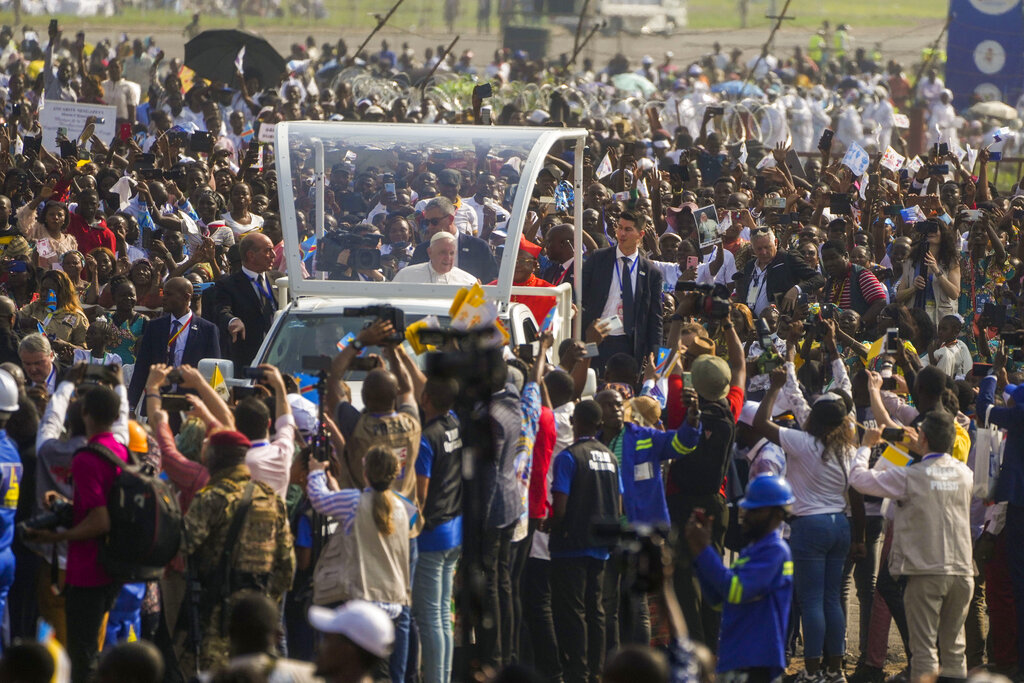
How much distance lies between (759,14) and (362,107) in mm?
36419

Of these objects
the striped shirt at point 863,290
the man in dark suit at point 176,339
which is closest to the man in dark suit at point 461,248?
the man in dark suit at point 176,339

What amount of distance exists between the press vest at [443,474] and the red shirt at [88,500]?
5.30 feet

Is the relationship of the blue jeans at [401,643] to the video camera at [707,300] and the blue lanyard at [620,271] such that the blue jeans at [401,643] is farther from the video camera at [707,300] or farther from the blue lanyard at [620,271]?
the blue lanyard at [620,271]

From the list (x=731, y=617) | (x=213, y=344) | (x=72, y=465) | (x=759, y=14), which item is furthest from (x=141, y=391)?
(x=759, y=14)

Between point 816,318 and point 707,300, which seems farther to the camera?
point 816,318

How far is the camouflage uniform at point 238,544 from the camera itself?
7.05 meters

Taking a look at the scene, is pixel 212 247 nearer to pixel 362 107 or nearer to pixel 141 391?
pixel 141 391

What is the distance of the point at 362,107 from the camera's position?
2452 cm

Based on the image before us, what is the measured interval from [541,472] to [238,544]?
2034 millimetres

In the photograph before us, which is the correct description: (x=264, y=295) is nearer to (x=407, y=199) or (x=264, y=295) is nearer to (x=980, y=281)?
(x=407, y=199)

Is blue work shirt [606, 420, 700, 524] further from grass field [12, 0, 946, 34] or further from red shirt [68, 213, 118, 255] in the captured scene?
grass field [12, 0, 946, 34]

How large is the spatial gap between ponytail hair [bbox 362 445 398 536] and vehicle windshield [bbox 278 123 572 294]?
3311 mm

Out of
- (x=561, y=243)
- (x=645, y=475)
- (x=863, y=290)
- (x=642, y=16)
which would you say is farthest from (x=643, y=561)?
(x=642, y=16)

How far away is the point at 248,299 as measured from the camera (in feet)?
35.8
